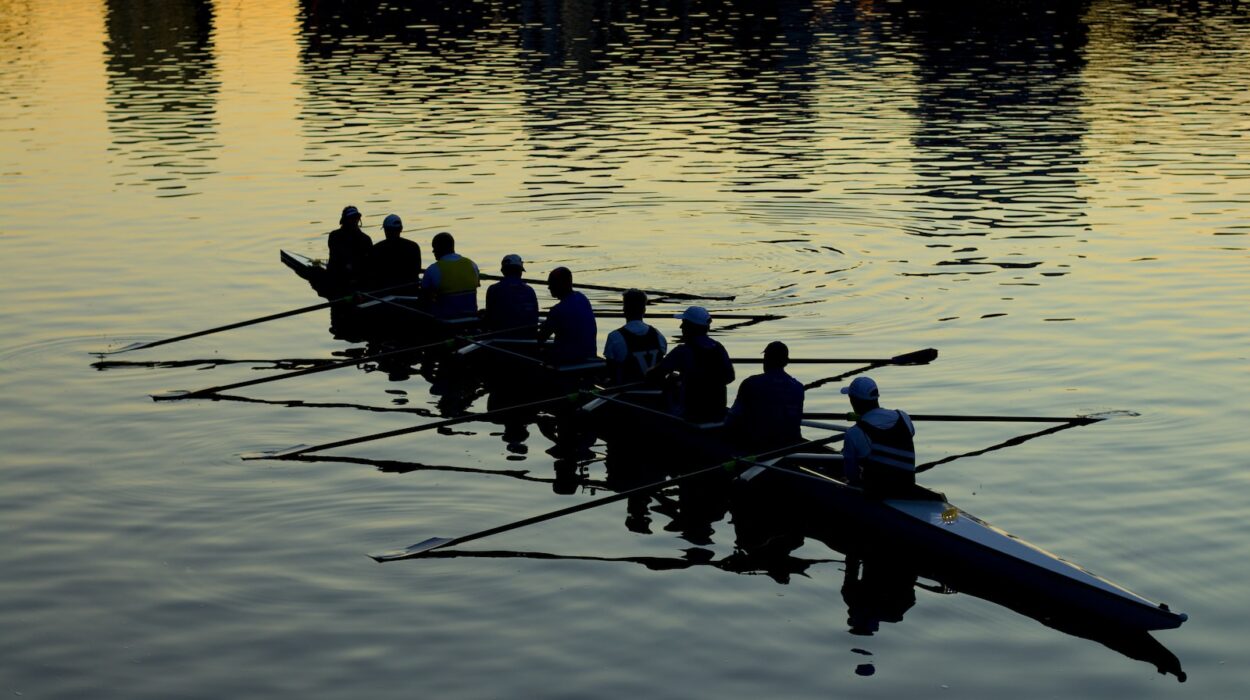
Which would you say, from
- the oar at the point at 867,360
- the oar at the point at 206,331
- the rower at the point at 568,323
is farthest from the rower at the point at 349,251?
the oar at the point at 867,360

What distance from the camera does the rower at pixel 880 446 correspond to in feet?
55.6

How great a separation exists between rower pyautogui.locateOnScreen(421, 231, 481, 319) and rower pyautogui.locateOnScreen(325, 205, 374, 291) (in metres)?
3.66

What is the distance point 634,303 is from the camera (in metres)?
21.5

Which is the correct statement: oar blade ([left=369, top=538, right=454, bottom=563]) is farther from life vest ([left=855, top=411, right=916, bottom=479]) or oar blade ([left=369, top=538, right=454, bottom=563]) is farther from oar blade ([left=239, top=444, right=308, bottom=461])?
life vest ([left=855, top=411, right=916, bottom=479])

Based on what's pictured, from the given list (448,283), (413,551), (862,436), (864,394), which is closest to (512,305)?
(448,283)

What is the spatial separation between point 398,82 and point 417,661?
54013mm

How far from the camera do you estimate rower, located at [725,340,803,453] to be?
18.8 metres

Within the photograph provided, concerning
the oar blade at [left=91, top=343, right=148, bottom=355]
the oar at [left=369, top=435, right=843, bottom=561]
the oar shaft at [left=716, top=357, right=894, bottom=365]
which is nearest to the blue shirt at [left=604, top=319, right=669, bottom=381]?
the oar shaft at [left=716, top=357, right=894, bottom=365]

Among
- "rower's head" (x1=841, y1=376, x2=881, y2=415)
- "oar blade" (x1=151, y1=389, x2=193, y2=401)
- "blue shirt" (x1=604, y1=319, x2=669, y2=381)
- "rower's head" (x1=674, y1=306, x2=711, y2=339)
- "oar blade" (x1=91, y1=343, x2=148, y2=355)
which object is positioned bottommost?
"oar blade" (x1=151, y1=389, x2=193, y2=401)

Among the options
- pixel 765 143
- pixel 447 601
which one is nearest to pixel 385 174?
pixel 765 143

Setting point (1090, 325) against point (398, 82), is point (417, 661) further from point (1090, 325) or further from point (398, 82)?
point (398, 82)

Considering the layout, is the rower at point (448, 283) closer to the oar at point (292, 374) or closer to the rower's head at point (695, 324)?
the oar at point (292, 374)

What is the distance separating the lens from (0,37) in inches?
3418

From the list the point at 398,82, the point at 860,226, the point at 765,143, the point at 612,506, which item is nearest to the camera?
the point at 612,506
